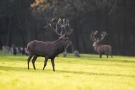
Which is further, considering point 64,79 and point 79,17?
point 79,17

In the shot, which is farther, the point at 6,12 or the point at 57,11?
the point at 6,12

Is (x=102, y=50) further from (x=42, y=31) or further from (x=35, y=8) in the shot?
(x=42, y=31)

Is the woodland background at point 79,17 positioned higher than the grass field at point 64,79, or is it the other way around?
the woodland background at point 79,17

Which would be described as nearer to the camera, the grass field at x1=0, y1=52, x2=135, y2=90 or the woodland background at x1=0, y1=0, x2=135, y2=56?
the grass field at x1=0, y1=52, x2=135, y2=90

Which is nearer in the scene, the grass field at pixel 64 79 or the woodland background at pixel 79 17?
the grass field at pixel 64 79

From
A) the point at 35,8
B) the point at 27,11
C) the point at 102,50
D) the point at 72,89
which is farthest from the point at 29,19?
the point at 72,89

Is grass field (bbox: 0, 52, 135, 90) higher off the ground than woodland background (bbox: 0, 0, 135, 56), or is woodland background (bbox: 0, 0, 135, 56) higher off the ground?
woodland background (bbox: 0, 0, 135, 56)

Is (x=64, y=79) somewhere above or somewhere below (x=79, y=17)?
below

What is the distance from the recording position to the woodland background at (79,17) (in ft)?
184

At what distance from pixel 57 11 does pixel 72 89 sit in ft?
147

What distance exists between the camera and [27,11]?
211 feet

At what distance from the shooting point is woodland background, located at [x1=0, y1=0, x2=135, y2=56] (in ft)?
184

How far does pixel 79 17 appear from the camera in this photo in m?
62.4

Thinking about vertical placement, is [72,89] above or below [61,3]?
below
